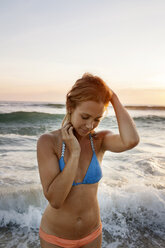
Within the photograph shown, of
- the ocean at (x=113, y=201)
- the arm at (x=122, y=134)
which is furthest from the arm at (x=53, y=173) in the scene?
the ocean at (x=113, y=201)

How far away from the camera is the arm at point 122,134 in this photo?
2131mm

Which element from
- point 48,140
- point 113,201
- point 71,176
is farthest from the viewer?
point 113,201

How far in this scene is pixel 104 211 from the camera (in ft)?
17.6

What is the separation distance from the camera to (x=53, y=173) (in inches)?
70.4

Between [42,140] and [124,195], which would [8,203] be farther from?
[42,140]

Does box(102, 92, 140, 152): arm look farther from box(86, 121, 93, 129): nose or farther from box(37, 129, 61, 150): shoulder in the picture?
box(37, 129, 61, 150): shoulder

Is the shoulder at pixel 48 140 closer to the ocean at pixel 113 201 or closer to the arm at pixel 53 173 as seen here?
the arm at pixel 53 173

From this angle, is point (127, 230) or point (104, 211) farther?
point (104, 211)

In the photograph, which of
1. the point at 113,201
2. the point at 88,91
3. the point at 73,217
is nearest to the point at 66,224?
the point at 73,217

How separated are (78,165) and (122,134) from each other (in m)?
0.49

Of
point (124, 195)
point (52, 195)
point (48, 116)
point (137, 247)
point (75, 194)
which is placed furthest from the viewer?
point (48, 116)

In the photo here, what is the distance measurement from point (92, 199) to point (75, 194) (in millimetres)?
209

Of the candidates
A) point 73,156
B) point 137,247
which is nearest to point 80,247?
point 73,156

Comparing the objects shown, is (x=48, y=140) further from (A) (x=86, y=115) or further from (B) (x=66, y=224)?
(B) (x=66, y=224)
